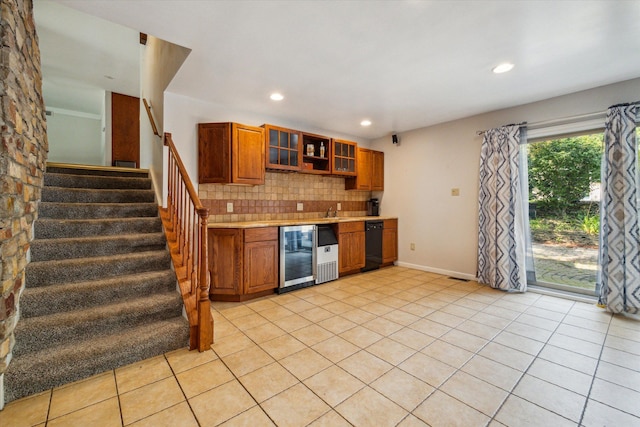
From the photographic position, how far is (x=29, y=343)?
5.82ft

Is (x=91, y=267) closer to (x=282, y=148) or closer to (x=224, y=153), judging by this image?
(x=224, y=153)

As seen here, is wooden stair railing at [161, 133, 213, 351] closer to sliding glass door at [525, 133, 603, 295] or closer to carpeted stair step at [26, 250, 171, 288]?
carpeted stair step at [26, 250, 171, 288]

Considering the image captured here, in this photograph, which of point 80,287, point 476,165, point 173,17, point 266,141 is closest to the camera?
point 173,17

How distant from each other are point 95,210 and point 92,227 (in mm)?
307

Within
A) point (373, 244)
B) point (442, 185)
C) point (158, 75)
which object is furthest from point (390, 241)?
point (158, 75)

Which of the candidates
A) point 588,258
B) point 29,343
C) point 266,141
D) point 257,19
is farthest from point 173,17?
point 588,258

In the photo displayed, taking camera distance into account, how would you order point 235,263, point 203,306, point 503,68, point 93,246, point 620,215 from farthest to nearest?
point 235,263 < point 620,215 < point 503,68 < point 93,246 < point 203,306

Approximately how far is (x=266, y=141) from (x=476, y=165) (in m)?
3.05

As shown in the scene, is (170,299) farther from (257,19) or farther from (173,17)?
(257,19)

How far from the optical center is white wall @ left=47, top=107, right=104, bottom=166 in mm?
6773

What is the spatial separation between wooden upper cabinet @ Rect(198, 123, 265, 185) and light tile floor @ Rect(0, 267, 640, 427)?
1581mm

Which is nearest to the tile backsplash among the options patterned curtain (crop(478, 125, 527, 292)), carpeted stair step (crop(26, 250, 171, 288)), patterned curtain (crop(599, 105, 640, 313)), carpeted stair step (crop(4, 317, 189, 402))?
carpeted stair step (crop(26, 250, 171, 288))

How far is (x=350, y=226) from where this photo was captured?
4289 mm

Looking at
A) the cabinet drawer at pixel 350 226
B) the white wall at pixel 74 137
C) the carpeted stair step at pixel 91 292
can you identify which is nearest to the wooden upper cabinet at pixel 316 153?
the cabinet drawer at pixel 350 226
